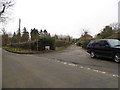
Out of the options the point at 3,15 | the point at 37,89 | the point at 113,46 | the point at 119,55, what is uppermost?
the point at 3,15

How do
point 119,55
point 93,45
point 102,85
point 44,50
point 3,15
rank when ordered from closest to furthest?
point 102,85
point 119,55
point 93,45
point 44,50
point 3,15

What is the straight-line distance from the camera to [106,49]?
997 centimetres

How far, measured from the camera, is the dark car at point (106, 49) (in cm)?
930

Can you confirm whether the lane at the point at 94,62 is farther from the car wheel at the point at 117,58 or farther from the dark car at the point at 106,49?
the dark car at the point at 106,49

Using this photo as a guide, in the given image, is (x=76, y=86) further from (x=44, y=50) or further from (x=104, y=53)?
(x=44, y=50)

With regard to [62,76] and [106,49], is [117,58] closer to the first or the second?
[106,49]

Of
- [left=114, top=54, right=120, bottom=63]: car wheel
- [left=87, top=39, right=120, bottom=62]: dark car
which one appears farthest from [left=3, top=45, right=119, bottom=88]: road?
[left=87, top=39, right=120, bottom=62]: dark car

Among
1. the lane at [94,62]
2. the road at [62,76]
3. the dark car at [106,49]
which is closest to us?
the road at [62,76]

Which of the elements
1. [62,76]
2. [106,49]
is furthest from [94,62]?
[62,76]

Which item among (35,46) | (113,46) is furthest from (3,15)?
(113,46)

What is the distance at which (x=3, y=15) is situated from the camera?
92.5 feet

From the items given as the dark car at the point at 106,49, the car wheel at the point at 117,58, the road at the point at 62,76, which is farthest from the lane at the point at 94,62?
the dark car at the point at 106,49

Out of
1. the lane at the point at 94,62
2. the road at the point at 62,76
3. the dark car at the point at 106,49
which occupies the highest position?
the dark car at the point at 106,49

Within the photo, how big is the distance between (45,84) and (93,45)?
8.01m
